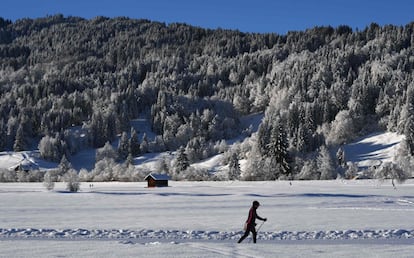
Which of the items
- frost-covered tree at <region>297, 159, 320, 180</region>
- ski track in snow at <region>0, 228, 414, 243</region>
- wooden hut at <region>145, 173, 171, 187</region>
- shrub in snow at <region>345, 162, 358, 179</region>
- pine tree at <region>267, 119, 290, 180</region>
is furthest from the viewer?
shrub in snow at <region>345, 162, 358, 179</region>

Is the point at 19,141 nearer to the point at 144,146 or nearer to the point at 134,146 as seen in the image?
the point at 134,146

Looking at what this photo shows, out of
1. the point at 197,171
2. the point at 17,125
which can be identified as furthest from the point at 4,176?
the point at 17,125

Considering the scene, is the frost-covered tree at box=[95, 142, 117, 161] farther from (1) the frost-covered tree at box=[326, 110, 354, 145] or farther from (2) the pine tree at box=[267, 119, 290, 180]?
(2) the pine tree at box=[267, 119, 290, 180]

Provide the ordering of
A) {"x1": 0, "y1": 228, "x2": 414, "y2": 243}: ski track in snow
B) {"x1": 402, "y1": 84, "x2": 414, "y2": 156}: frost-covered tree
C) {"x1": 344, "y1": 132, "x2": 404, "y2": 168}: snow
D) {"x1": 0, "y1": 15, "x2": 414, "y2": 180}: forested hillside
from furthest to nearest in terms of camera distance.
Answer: {"x1": 344, "y1": 132, "x2": 404, "y2": 168}: snow
{"x1": 0, "y1": 15, "x2": 414, "y2": 180}: forested hillside
{"x1": 402, "y1": 84, "x2": 414, "y2": 156}: frost-covered tree
{"x1": 0, "y1": 228, "x2": 414, "y2": 243}: ski track in snow

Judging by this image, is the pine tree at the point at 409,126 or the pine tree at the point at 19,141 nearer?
the pine tree at the point at 409,126

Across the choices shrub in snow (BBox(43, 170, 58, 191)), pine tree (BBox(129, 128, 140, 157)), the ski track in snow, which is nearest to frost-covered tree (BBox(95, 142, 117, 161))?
pine tree (BBox(129, 128, 140, 157))

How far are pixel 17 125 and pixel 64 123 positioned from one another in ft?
52.0

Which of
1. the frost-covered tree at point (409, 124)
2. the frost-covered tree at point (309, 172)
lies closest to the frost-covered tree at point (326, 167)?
the frost-covered tree at point (309, 172)

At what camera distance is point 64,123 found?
166750mm

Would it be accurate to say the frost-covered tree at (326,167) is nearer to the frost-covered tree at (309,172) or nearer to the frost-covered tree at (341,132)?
the frost-covered tree at (309,172)

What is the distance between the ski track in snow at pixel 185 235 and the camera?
19.8 m

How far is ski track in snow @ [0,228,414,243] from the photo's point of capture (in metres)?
19.8

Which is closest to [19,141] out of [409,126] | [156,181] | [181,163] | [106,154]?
[106,154]

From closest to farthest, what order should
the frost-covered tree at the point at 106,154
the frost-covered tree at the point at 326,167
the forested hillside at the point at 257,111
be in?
the frost-covered tree at the point at 326,167 < the forested hillside at the point at 257,111 < the frost-covered tree at the point at 106,154
